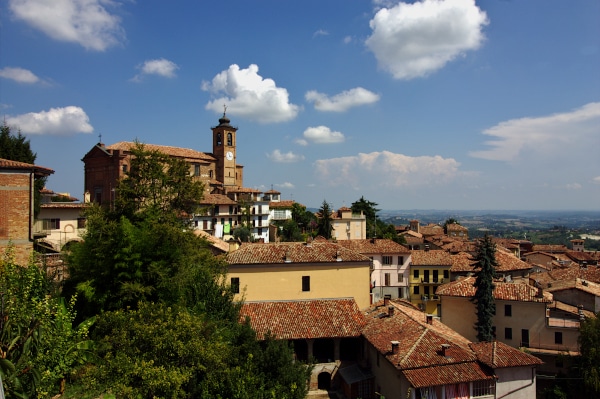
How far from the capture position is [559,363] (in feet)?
96.6

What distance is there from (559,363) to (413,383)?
16.0m

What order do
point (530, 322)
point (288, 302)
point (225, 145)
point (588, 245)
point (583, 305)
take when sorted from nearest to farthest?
1. point (288, 302)
2. point (530, 322)
3. point (583, 305)
4. point (225, 145)
5. point (588, 245)

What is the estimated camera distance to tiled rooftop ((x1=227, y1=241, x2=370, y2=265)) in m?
28.8

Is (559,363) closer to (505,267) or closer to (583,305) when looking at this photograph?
(583,305)

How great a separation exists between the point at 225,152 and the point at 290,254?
175 feet

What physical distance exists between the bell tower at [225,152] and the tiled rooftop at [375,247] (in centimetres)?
3682

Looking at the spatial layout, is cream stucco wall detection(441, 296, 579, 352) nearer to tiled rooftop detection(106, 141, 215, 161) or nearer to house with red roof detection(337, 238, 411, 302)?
house with red roof detection(337, 238, 411, 302)

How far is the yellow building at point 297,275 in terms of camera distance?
1125 inches

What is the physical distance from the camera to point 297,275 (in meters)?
28.9

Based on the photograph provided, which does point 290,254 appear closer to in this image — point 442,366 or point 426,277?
point 442,366

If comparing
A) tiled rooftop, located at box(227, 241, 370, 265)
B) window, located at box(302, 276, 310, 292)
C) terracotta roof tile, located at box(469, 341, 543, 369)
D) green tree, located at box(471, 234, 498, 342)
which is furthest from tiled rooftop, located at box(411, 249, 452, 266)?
terracotta roof tile, located at box(469, 341, 543, 369)

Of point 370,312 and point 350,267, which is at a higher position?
point 350,267

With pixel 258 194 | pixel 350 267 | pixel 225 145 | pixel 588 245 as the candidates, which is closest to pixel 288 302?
pixel 350 267

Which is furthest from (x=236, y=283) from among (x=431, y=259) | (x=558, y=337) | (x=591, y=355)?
(x=431, y=259)
